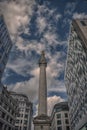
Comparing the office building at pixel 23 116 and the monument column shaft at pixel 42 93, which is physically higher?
the monument column shaft at pixel 42 93

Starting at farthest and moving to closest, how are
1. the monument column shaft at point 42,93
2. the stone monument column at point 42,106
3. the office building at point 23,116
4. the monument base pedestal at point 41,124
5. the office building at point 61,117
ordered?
the office building at point 23,116, the office building at point 61,117, the monument column shaft at point 42,93, the stone monument column at point 42,106, the monument base pedestal at point 41,124

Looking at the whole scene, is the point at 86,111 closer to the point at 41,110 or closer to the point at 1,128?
the point at 41,110

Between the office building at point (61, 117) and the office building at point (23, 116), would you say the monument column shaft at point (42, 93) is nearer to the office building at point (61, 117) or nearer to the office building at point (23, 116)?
the office building at point (61, 117)

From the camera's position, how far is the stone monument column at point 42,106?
24.6 m

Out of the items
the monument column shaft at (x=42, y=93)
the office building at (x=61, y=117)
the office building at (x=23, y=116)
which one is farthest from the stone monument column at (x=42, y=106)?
the office building at (x=23, y=116)

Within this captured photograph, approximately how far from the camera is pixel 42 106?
28203 millimetres

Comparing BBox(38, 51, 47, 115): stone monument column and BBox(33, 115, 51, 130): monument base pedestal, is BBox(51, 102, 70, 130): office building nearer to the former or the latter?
BBox(38, 51, 47, 115): stone monument column

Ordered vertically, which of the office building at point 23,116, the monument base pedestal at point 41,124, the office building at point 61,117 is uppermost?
the monument base pedestal at point 41,124

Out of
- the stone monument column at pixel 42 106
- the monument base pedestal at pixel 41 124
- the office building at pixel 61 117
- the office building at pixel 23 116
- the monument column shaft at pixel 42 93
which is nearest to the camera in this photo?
the monument base pedestal at pixel 41 124

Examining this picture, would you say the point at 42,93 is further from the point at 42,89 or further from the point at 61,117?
the point at 61,117

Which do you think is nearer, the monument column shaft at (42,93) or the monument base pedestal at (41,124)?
the monument base pedestal at (41,124)

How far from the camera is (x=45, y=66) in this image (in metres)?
37.1

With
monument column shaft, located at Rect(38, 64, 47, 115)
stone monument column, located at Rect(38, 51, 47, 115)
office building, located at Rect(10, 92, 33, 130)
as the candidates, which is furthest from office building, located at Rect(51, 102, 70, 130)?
monument column shaft, located at Rect(38, 64, 47, 115)

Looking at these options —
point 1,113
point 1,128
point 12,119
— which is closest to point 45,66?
point 1,113
